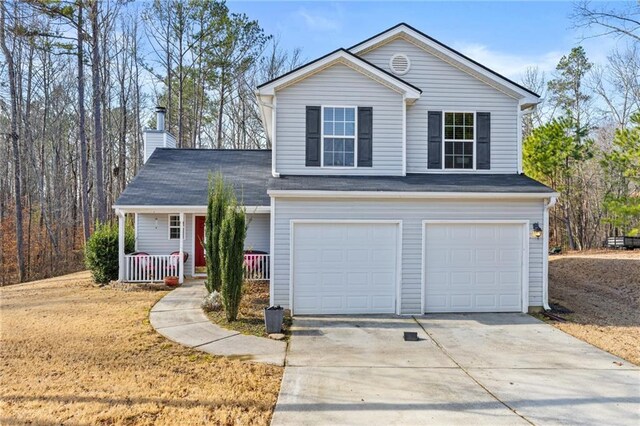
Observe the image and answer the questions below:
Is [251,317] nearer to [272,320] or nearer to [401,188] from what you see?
[272,320]

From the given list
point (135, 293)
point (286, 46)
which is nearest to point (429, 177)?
point (135, 293)

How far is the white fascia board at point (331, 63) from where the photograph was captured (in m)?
9.05

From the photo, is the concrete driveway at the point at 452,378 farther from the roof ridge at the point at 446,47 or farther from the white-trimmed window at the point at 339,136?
the roof ridge at the point at 446,47

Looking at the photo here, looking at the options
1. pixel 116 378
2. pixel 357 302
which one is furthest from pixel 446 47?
pixel 116 378

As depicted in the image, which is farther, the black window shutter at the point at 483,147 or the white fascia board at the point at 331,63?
the black window shutter at the point at 483,147

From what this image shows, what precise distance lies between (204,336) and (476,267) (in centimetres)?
594

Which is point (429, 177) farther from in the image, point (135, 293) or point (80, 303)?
point (80, 303)

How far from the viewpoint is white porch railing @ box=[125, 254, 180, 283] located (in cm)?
1166

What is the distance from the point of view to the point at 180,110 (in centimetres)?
2247

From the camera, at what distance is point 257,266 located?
11.8 meters

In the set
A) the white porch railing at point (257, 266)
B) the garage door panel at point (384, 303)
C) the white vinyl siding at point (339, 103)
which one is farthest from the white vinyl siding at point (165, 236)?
the garage door panel at point (384, 303)

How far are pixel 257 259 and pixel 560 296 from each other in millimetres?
8493

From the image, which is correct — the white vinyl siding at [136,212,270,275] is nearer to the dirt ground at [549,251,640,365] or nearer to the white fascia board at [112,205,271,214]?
the white fascia board at [112,205,271,214]

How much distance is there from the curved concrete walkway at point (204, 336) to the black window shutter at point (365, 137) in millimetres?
4783
